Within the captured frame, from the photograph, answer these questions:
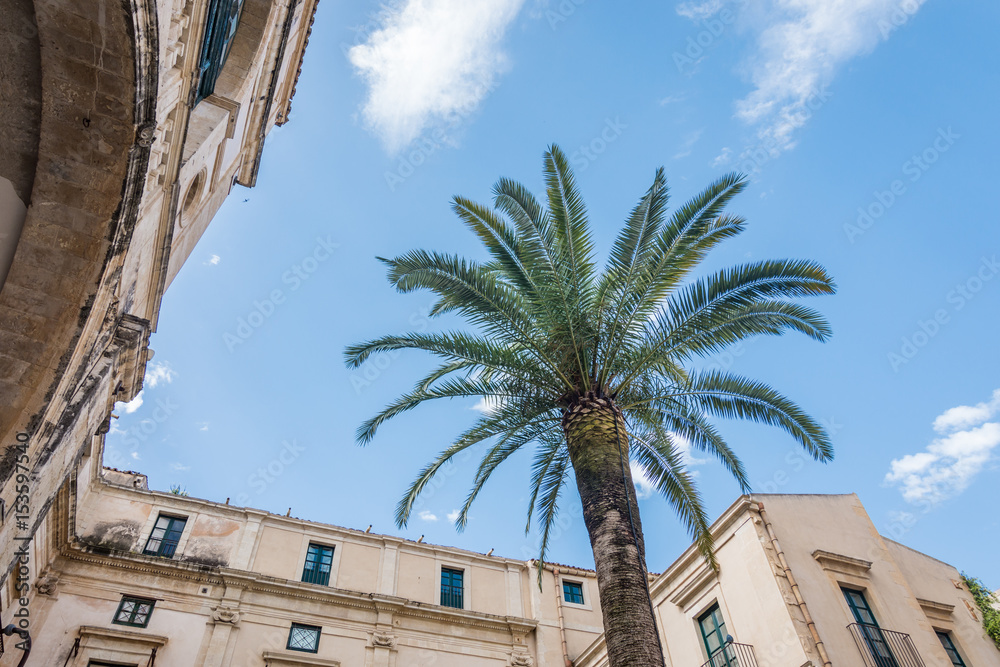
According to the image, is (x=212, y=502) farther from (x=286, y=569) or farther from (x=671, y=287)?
(x=671, y=287)

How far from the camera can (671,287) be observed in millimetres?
12023

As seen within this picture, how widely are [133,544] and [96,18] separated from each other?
18.2m

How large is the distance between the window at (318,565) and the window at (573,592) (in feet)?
27.9

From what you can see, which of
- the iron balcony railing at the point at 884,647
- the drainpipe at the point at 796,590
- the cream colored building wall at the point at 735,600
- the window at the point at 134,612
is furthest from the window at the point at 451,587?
the iron balcony railing at the point at 884,647

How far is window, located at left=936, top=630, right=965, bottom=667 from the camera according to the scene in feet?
51.2

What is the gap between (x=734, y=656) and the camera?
46.7 feet

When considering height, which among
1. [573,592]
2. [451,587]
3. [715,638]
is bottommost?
[715,638]

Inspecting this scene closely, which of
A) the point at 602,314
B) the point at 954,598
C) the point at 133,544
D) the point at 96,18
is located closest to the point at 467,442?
the point at 602,314

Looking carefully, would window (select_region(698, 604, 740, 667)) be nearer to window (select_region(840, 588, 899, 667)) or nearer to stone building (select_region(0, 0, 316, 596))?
window (select_region(840, 588, 899, 667))

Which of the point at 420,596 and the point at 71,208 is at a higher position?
the point at 420,596

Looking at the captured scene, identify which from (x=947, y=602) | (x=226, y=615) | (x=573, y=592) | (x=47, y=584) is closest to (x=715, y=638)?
(x=947, y=602)

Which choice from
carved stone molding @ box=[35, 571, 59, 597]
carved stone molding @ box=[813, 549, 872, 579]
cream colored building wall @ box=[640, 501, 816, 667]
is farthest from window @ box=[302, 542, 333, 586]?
carved stone molding @ box=[813, 549, 872, 579]

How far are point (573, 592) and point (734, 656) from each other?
10.5 metres

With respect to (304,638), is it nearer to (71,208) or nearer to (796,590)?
(796,590)
